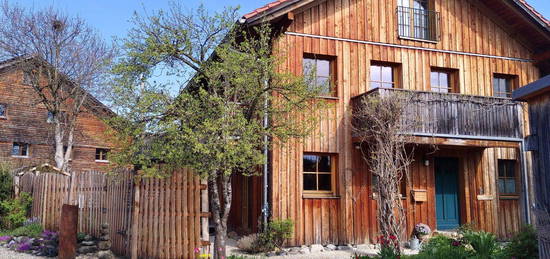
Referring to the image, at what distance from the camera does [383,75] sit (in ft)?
48.1

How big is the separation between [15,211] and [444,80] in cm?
1393

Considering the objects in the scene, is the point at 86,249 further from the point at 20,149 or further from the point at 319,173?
the point at 20,149

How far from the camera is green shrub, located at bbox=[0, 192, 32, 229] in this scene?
1468 cm

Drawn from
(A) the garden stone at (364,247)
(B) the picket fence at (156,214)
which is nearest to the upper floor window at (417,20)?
(A) the garden stone at (364,247)

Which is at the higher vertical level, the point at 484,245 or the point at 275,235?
the point at 484,245

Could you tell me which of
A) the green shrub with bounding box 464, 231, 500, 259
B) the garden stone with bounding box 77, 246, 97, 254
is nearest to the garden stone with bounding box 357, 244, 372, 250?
the green shrub with bounding box 464, 231, 500, 259

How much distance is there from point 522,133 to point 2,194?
1583cm

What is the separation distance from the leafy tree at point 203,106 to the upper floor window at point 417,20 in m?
6.94

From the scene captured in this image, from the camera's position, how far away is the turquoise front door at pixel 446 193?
1465cm

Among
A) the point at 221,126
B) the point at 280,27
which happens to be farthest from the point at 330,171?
the point at 221,126

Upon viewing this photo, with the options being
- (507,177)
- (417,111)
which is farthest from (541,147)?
(507,177)

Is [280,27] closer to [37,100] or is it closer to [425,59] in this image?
[425,59]

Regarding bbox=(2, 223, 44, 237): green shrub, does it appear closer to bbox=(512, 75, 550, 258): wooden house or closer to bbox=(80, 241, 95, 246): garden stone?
bbox=(80, 241, 95, 246): garden stone

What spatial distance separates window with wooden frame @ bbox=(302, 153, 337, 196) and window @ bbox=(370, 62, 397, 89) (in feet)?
9.10
